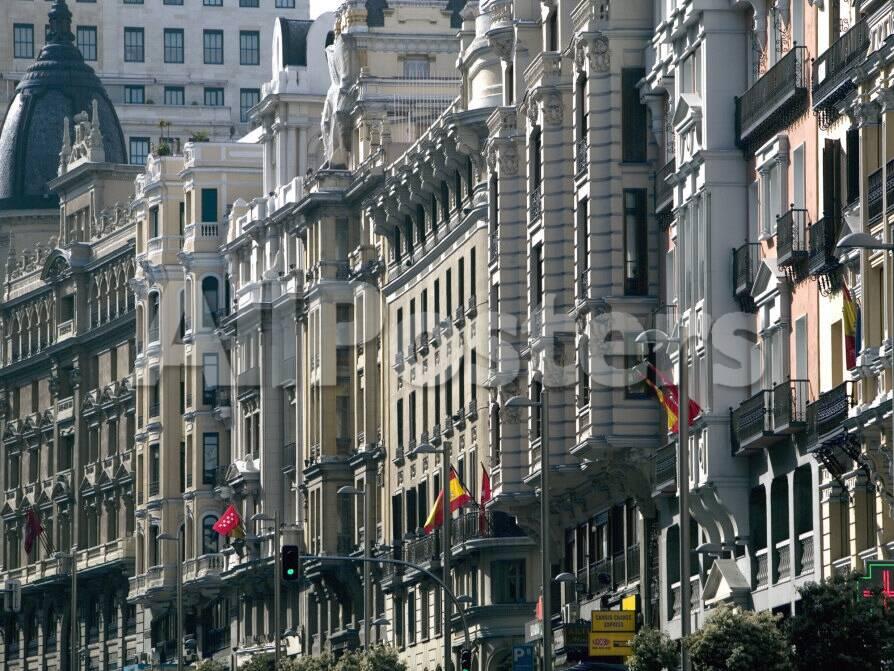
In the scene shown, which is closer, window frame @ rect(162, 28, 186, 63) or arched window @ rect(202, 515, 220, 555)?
arched window @ rect(202, 515, 220, 555)

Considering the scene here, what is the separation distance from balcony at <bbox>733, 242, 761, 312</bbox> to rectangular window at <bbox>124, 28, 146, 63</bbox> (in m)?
125

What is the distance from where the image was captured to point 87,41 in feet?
618

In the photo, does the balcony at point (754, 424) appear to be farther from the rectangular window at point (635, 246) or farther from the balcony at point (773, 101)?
the rectangular window at point (635, 246)

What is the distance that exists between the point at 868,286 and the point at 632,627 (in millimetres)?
16591

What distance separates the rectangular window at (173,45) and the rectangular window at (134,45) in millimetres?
1475

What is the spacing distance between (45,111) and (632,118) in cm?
9615

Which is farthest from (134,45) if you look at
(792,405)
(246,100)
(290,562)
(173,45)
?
(792,405)

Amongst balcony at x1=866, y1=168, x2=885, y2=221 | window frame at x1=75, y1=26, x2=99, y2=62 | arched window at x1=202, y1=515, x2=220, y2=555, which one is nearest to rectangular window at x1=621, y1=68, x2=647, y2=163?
balcony at x1=866, y1=168, x2=885, y2=221

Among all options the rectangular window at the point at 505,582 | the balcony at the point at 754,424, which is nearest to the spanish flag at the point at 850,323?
the balcony at the point at 754,424

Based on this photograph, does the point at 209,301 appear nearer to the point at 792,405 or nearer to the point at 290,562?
the point at 290,562

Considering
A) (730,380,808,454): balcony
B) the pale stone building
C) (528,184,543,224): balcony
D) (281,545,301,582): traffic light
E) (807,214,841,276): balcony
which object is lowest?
(281,545,301,582): traffic light

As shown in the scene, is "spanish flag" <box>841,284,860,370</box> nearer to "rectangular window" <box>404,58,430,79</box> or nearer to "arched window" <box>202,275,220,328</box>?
"rectangular window" <box>404,58,430,79</box>

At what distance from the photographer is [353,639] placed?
365 ft

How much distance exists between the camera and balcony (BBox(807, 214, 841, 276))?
6081cm
